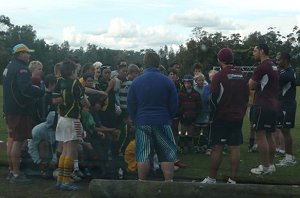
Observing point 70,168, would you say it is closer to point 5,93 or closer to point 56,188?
point 56,188

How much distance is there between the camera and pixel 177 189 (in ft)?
17.8

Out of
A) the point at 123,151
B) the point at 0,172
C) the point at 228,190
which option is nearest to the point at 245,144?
the point at 123,151

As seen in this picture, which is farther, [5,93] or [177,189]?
[5,93]

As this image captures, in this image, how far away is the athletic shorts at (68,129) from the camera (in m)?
7.27

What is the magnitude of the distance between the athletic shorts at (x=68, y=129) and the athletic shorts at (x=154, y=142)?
3.18 feet

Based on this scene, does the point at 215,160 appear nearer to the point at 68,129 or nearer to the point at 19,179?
the point at 68,129

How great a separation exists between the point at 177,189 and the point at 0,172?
405 cm

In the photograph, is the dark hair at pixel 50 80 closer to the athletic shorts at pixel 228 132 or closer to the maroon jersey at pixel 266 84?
the athletic shorts at pixel 228 132

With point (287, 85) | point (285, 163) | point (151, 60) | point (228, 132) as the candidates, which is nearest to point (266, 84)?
point (228, 132)

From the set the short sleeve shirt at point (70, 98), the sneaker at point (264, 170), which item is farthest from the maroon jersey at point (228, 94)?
the short sleeve shirt at point (70, 98)

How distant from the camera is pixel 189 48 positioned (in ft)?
221

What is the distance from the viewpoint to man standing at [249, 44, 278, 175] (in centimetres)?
833

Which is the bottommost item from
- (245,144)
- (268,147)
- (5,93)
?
(245,144)

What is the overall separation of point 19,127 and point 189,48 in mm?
60264
